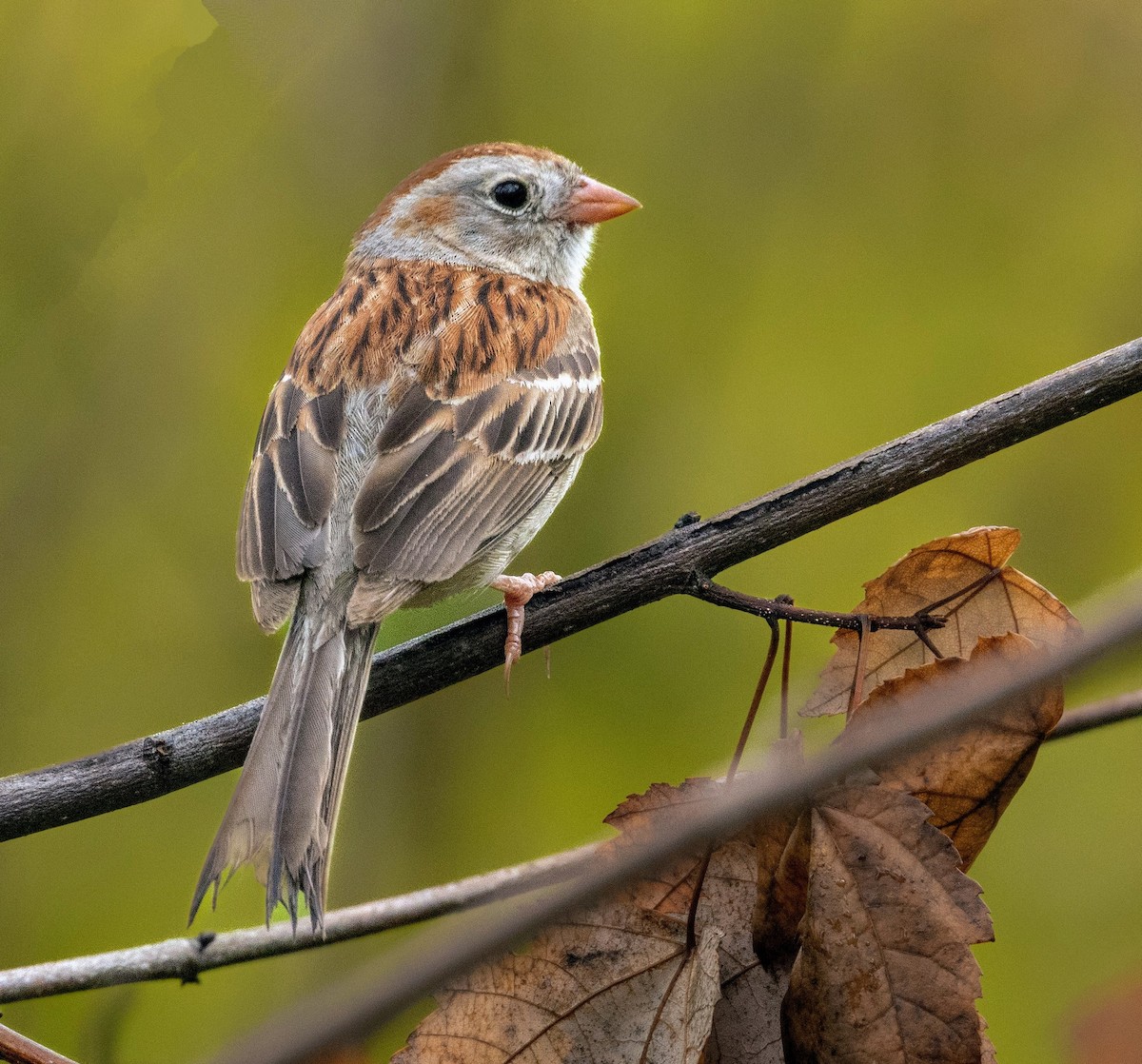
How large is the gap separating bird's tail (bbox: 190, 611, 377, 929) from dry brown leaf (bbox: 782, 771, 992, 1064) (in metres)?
1.07

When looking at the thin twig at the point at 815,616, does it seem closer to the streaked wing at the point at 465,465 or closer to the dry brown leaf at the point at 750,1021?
the dry brown leaf at the point at 750,1021

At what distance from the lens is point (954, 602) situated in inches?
115

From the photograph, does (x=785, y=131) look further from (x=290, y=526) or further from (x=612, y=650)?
(x=290, y=526)

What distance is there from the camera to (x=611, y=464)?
247 inches

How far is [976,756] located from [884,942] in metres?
0.38

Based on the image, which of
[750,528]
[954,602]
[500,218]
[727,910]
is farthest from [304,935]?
[500,218]

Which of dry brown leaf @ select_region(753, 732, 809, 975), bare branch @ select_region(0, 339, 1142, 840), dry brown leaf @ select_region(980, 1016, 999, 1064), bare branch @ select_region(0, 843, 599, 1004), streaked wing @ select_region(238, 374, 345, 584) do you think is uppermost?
streaked wing @ select_region(238, 374, 345, 584)

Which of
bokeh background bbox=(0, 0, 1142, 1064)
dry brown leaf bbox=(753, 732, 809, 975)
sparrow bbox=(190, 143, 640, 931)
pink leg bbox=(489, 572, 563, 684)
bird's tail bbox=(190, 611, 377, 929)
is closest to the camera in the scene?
dry brown leaf bbox=(753, 732, 809, 975)

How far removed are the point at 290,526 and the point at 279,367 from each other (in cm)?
267

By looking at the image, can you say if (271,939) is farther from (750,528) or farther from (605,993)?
(750,528)

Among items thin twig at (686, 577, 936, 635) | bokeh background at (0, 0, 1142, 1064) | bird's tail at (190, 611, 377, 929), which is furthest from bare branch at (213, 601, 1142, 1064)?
bokeh background at (0, 0, 1142, 1064)

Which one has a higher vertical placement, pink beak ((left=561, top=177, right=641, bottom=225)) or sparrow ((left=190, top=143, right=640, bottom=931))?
pink beak ((left=561, top=177, right=641, bottom=225))

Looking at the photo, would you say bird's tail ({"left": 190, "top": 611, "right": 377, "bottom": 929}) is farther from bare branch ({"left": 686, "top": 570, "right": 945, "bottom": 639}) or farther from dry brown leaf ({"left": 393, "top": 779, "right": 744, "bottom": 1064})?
bare branch ({"left": 686, "top": 570, "right": 945, "bottom": 639})

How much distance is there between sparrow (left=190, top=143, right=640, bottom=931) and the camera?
3.17 m
